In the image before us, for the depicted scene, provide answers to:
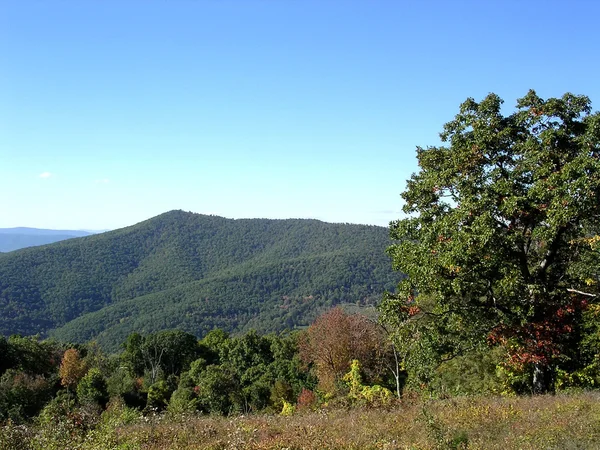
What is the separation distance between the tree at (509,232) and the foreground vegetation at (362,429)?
233 cm

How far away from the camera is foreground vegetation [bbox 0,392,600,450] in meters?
7.27

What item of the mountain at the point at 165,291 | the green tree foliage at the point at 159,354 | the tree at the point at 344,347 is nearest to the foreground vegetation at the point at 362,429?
the tree at the point at 344,347

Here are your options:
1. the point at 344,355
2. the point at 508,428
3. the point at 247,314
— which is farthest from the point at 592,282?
the point at 247,314

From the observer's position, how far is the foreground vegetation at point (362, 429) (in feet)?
23.9

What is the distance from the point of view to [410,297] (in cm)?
1283

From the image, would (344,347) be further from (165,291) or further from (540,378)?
(165,291)

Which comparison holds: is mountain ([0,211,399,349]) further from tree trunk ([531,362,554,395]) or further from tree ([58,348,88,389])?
tree trunk ([531,362,554,395])

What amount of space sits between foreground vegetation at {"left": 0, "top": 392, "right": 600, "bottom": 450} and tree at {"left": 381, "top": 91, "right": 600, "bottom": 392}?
7.63 ft

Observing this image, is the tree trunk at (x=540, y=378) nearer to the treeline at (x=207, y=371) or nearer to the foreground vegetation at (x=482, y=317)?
the foreground vegetation at (x=482, y=317)

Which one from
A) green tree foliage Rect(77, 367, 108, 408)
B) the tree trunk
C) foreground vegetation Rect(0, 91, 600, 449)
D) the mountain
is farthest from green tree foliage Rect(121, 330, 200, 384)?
the mountain

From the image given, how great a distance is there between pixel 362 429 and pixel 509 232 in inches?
232

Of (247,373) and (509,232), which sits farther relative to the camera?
(247,373)

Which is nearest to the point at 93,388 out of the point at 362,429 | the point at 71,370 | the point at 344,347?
the point at 71,370

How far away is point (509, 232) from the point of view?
434 inches
